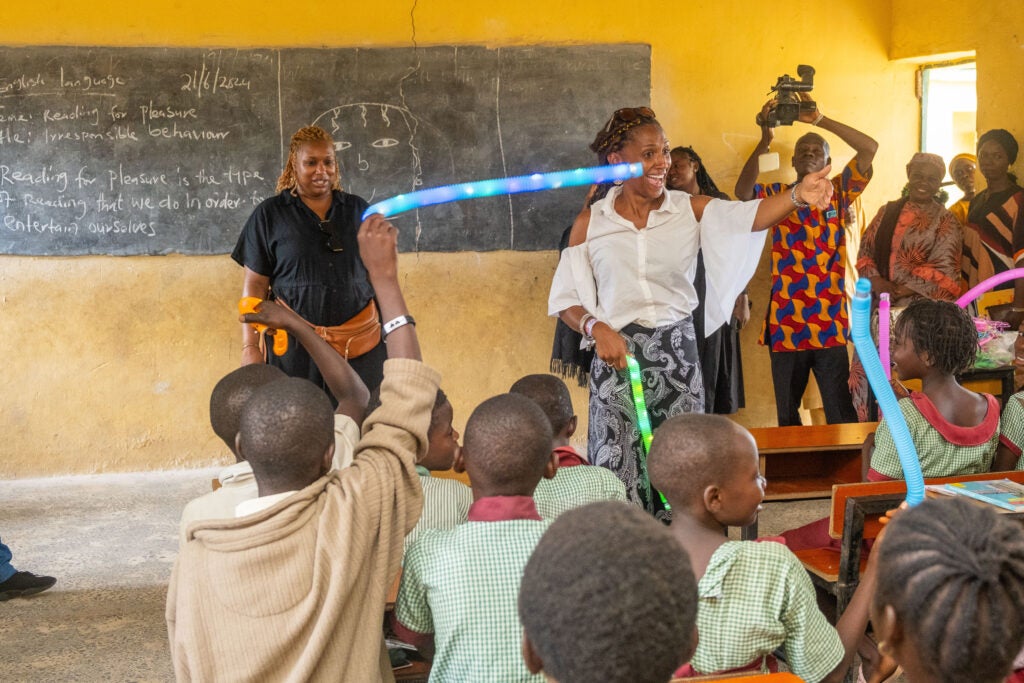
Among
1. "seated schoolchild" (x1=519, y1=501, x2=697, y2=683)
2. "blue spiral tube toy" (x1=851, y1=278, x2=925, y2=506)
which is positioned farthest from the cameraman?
"seated schoolchild" (x1=519, y1=501, x2=697, y2=683)

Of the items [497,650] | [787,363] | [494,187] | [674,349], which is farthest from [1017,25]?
[497,650]

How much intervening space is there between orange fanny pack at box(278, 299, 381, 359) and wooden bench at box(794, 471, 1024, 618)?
5.16ft

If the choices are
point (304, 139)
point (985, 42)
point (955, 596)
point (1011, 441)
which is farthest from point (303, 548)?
point (985, 42)

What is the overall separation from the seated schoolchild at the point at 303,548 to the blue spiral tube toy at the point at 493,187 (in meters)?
0.41

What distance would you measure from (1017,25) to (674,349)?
3039mm

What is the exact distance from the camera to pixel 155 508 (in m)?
4.70

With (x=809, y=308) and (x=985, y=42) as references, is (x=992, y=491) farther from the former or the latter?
(x=985, y=42)

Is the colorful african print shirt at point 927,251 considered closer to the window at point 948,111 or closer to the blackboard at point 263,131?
the window at point 948,111

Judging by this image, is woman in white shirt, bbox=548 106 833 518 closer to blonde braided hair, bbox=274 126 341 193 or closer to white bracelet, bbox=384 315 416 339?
blonde braided hair, bbox=274 126 341 193

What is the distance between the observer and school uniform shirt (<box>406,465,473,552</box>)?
2189mm

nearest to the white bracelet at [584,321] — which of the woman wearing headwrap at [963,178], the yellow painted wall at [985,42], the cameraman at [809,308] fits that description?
the cameraman at [809,308]

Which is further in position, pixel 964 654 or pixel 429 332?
pixel 429 332

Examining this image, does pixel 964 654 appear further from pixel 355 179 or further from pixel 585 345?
pixel 355 179

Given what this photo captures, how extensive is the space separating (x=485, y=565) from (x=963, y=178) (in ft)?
15.1
